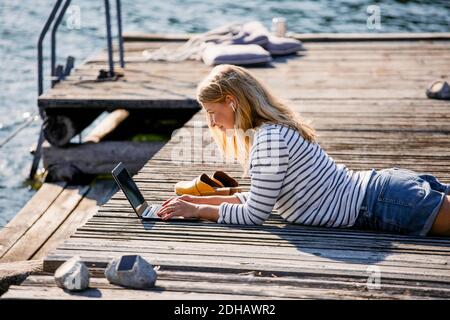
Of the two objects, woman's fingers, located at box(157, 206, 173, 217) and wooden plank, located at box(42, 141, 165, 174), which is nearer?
woman's fingers, located at box(157, 206, 173, 217)

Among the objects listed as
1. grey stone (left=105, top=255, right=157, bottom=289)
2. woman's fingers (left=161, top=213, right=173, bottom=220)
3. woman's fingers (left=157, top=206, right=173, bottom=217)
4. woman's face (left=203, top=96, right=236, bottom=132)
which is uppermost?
woman's face (left=203, top=96, right=236, bottom=132)

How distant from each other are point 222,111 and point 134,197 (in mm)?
752

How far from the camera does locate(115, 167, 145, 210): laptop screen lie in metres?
4.75

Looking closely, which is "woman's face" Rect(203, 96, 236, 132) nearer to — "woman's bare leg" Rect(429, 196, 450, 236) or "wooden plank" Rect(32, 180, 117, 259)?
"woman's bare leg" Rect(429, 196, 450, 236)

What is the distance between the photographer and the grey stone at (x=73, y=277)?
3816 mm

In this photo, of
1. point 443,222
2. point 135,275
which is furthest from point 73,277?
point 443,222

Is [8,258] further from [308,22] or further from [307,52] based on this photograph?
[308,22]

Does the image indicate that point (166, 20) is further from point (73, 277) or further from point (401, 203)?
point (73, 277)

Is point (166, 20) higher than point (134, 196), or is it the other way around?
point (134, 196)

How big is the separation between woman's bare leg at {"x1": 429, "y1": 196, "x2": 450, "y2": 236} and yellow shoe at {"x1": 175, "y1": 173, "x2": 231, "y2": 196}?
3.64 ft

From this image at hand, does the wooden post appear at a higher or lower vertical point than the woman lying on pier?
lower

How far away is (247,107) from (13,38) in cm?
1163

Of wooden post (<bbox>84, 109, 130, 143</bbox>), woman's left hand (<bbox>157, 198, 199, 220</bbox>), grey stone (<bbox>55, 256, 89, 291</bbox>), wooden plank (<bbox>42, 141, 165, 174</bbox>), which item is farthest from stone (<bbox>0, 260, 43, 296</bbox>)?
wooden post (<bbox>84, 109, 130, 143</bbox>)

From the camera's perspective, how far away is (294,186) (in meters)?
4.50
